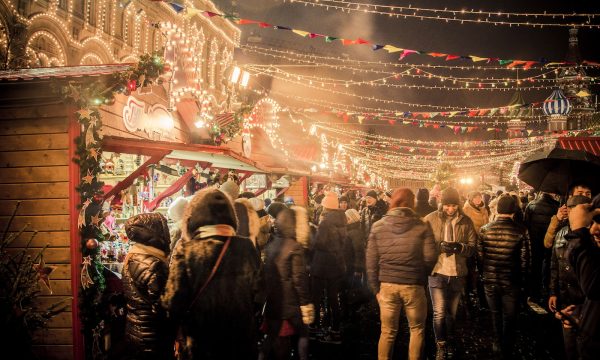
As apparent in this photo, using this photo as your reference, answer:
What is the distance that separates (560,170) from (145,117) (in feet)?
25.1

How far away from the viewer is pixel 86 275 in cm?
533

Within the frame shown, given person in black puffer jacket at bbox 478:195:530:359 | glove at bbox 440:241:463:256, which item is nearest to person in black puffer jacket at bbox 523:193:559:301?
person in black puffer jacket at bbox 478:195:530:359

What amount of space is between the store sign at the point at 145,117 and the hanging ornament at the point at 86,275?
2627 millimetres

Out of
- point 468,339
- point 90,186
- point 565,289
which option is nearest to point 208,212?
point 90,186

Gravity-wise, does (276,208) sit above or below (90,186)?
below

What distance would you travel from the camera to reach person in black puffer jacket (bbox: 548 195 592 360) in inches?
159

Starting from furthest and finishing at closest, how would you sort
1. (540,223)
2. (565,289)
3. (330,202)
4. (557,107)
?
(557,107) → (540,223) → (330,202) → (565,289)

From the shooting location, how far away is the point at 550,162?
293 inches

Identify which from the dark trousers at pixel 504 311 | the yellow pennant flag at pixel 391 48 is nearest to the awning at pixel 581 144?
the yellow pennant flag at pixel 391 48

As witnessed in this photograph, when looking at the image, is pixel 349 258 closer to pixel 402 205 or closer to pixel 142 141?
pixel 402 205

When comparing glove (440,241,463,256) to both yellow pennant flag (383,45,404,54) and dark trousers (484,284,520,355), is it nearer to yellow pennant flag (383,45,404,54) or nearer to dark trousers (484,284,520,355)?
dark trousers (484,284,520,355)

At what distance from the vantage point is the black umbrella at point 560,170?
22.0 feet

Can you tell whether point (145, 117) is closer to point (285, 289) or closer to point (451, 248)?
point (285, 289)

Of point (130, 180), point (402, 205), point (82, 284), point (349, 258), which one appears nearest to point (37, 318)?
point (82, 284)
